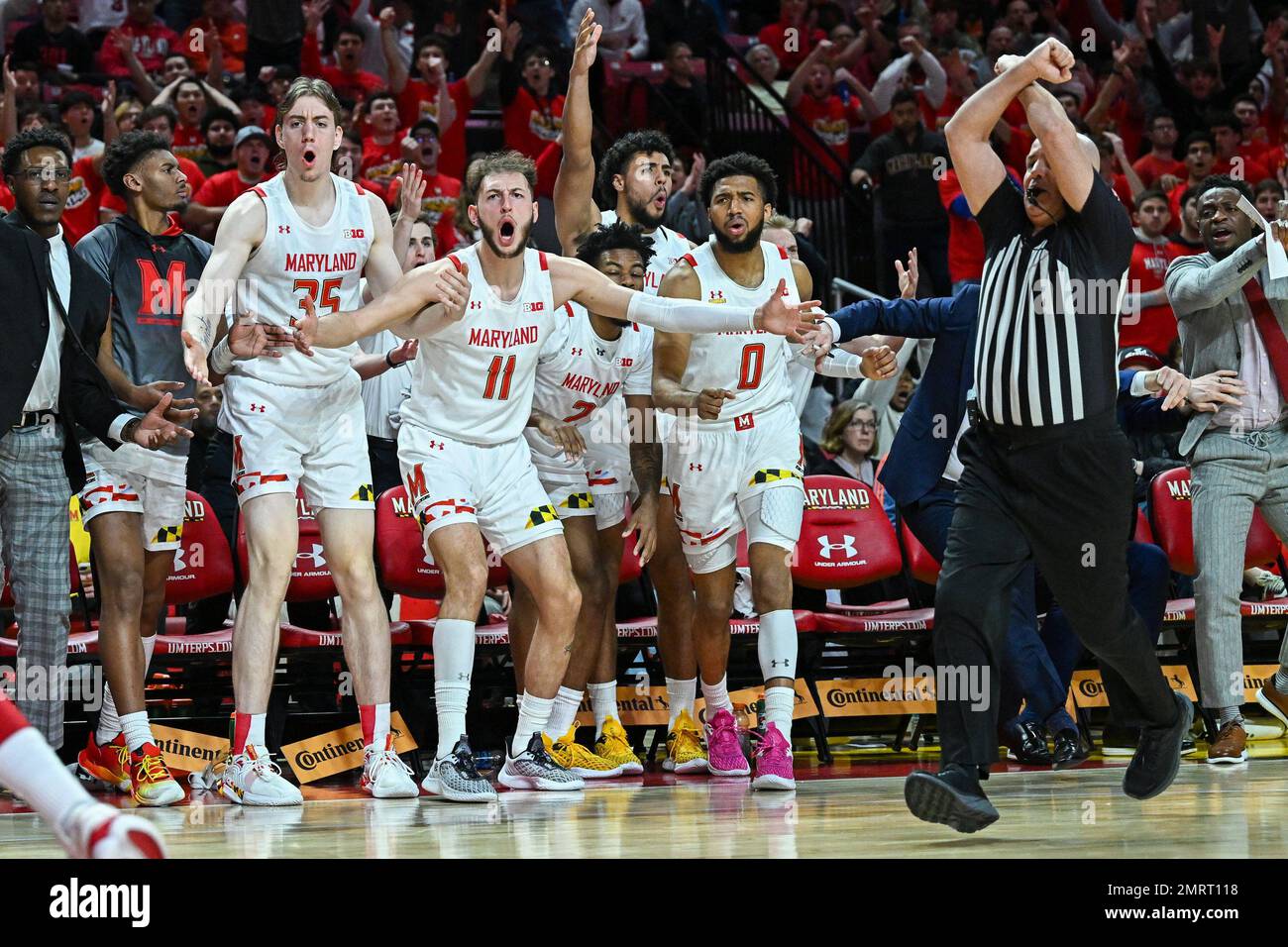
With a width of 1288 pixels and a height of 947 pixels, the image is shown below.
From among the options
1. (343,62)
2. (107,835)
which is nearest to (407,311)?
(107,835)

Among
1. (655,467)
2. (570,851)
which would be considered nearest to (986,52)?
(655,467)

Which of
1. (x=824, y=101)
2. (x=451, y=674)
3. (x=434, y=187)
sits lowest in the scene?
(x=451, y=674)

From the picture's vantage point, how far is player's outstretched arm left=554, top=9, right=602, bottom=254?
743 centimetres

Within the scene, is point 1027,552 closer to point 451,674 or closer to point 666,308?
point 666,308

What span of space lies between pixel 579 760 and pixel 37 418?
2602mm

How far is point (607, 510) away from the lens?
23.8 ft

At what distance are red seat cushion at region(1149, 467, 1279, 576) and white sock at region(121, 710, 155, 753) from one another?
4856mm

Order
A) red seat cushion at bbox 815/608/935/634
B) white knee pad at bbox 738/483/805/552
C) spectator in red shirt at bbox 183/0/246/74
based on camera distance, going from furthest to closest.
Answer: spectator in red shirt at bbox 183/0/246/74 → red seat cushion at bbox 815/608/935/634 → white knee pad at bbox 738/483/805/552

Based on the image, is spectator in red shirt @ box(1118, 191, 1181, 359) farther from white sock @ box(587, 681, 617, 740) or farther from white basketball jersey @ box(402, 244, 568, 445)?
white basketball jersey @ box(402, 244, 568, 445)

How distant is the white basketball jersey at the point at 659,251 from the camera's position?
7418mm

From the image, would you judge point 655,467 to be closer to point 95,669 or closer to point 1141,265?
point 95,669

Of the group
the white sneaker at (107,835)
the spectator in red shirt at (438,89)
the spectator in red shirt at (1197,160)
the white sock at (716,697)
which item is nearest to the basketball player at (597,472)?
the white sock at (716,697)

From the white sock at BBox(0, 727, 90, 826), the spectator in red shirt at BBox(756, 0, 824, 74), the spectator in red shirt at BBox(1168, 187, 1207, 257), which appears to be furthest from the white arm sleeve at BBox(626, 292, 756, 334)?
the spectator in red shirt at BBox(756, 0, 824, 74)
